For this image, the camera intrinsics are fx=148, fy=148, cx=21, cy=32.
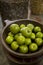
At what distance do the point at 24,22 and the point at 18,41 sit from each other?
271 mm

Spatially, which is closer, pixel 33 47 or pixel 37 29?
pixel 33 47

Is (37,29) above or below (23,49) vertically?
above

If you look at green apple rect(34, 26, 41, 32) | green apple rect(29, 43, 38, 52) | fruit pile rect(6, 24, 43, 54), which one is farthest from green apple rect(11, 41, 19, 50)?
green apple rect(34, 26, 41, 32)

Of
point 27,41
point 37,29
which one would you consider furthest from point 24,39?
point 37,29

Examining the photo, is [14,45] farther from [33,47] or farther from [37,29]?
[37,29]

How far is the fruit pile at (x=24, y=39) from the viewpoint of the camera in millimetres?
1123

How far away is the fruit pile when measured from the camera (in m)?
1.12

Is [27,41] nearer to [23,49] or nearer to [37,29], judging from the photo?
[23,49]

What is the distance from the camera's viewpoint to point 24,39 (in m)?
1.14

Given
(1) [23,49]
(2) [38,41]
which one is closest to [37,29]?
(2) [38,41]

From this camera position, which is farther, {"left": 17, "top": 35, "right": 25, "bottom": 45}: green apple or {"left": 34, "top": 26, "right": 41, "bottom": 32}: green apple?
{"left": 34, "top": 26, "right": 41, "bottom": 32}: green apple

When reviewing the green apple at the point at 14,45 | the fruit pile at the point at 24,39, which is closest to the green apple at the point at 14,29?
the fruit pile at the point at 24,39

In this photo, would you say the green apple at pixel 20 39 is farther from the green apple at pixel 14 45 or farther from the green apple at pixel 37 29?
the green apple at pixel 37 29

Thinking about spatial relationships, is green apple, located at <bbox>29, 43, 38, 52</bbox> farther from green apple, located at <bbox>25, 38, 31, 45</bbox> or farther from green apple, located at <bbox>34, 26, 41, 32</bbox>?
green apple, located at <bbox>34, 26, 41, 32</bbox>
